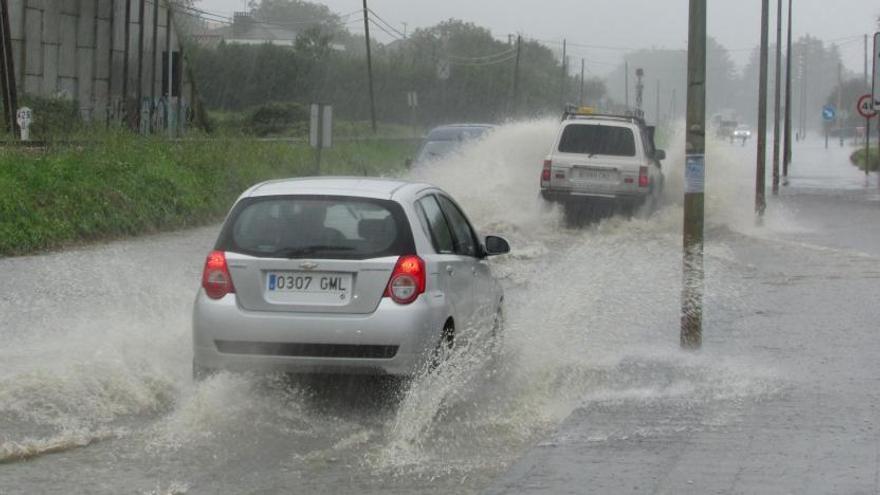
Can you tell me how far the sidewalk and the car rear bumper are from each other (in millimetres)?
1059

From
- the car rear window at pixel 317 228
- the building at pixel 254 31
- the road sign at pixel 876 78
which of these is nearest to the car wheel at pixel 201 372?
the car rear window at pixel 317 228

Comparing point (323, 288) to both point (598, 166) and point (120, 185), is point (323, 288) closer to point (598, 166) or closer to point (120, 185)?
point (598, 166)

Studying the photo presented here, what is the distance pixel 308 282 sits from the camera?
8227 millimetres

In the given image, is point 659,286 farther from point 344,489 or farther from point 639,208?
point 344,489

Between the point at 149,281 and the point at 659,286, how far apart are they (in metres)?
5.80

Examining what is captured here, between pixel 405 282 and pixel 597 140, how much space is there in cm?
1512

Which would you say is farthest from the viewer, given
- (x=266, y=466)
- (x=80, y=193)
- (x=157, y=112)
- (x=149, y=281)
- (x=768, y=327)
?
(x=157, y=112)

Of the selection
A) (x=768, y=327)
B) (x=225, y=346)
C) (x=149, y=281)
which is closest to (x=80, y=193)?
(x=149, y=281)

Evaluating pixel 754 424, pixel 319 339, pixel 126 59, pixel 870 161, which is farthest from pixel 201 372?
pixel 870 161

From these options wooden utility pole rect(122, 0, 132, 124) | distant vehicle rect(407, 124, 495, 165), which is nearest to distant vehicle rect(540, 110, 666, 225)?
distant vehicle rect(407, 124, 495, 165)

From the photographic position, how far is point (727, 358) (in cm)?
1041

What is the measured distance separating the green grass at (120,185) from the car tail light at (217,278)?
10227 mm

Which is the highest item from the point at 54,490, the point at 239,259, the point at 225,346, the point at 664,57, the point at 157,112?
the point at 664,57

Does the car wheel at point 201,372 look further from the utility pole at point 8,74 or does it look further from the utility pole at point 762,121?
the utility pole at point 8,74
